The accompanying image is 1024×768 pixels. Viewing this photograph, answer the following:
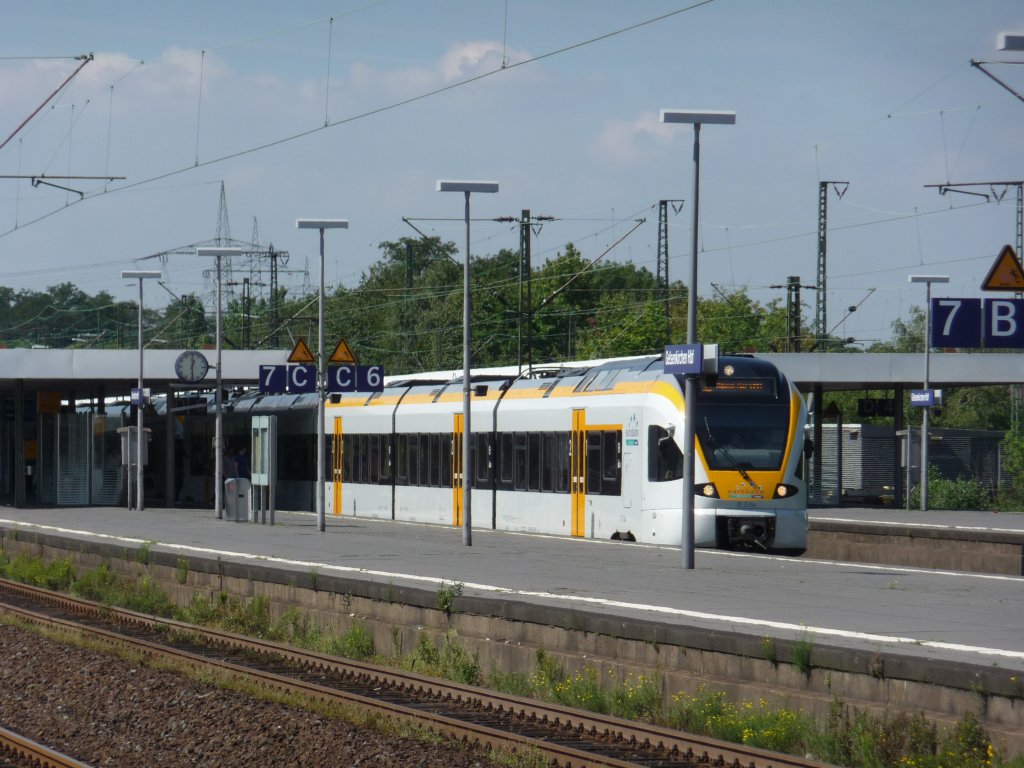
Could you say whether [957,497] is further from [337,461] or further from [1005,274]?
[1005,274]

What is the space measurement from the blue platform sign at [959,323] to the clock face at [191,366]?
20.7m

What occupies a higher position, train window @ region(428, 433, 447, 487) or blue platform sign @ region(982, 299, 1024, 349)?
blue platform sign @ region(982, 299, 1024, 349)

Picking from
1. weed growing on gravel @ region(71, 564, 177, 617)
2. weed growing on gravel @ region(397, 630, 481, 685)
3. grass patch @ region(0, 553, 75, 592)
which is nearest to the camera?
weed growing on gravel @ region(397, 630, 481, 685)

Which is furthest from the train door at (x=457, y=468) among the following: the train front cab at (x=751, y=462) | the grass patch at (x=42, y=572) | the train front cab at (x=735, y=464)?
the grass patch at (x=42, y=572)

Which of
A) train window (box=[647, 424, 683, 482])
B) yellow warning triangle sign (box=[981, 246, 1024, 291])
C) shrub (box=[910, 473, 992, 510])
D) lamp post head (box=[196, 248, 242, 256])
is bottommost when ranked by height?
shrub (box=[910, 473, 992, 510])

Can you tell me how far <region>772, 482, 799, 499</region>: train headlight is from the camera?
23.4 metres

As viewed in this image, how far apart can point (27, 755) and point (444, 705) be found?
326cm

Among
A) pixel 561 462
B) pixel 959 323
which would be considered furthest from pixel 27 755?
pixel 561 462

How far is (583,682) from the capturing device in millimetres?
12008

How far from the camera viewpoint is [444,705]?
477 inches

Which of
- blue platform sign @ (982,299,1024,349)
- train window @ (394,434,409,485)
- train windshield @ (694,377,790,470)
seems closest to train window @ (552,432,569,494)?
train windshield @ (694,377,790,470)

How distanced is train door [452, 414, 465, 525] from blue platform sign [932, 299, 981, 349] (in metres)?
15.1

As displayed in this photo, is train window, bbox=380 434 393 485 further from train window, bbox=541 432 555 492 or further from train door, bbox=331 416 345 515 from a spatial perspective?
train window, bbox=541 432 555 492

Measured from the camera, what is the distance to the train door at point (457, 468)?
31125mm
